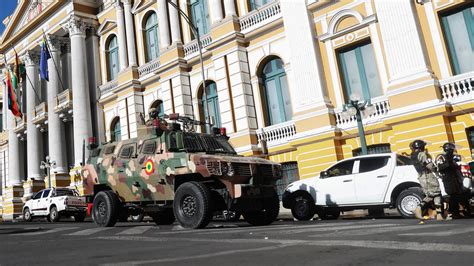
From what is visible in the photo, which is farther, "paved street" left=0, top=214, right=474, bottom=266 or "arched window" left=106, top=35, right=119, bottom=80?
"arched window" left=106, top=35, right=119, bottom=80

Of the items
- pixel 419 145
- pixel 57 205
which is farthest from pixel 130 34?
pixel 419 145

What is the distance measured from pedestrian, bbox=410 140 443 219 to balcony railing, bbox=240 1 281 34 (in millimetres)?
11849

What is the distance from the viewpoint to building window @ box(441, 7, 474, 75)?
14812 millimetres

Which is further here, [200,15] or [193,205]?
[200,15]

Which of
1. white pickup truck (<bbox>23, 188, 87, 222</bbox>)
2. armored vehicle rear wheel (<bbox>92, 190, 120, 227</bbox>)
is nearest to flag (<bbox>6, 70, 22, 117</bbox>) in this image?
white pickup truck (<bbox>23, 188, 87, 222</bbox>)

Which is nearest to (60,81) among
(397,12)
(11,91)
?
(11,91)

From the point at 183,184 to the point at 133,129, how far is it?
1681 centimetres

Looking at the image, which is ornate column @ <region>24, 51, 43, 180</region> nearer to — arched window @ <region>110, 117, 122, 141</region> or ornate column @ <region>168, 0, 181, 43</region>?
arched window @ <region>110, 117, 122, 141</region>

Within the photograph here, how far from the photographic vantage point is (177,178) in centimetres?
1032

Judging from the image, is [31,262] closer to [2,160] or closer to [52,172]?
[52,172]

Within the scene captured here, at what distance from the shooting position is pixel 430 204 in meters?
8.72

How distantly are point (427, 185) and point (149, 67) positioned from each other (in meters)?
19.6

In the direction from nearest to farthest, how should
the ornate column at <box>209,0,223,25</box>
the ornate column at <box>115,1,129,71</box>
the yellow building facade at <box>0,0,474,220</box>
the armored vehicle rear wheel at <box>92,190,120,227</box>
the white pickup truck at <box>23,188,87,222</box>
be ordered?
the armored vehicle rear wheel at <box>92,190,120,227</box>
the yellow building facade at <box>0,0,474,220</box>
the white pickup truck at <box>23,188,87,222</box>
the ornate column at <box>209,0,223,25</box>
the ornate column at <box>115,1,129,71</box>

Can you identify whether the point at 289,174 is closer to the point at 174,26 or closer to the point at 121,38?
the point at 174,26
